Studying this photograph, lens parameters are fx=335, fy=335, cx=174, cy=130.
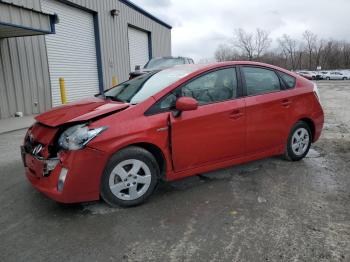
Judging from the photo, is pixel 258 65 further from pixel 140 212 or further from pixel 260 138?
pixel 140 212

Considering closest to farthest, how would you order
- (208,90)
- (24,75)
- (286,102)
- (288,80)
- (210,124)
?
(210,124) → (208,90) → (286,102) → (288,80) → (24,75)

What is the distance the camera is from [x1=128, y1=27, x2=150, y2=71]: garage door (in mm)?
19062

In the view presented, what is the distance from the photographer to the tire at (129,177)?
335 centimetres

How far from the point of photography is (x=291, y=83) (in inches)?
192

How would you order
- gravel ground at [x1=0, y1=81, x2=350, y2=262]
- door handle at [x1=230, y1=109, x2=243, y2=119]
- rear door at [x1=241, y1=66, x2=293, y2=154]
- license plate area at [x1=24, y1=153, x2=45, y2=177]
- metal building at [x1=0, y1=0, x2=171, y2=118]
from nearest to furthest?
gravel ground at [x1=0, y1=81, x2=350, y2=262], license plate area at [x1=24, y1=153, x2=45, y2=177], door handle at [x1=230, y1=109, x2=243, y2=119], rear door at [x1=241, y1=66, x2=293, y2=154], metal building at [x1=0, y1=0, x2=171, y2=118]

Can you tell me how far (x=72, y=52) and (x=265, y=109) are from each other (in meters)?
11.0

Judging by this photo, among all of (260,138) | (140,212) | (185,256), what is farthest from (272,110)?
(185,256)

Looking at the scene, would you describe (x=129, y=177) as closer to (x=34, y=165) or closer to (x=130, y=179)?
(x=130, y=179)

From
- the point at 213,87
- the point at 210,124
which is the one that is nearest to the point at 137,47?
the point at 213,87

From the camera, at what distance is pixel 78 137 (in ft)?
10.5

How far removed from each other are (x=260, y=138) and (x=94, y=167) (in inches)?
89.6

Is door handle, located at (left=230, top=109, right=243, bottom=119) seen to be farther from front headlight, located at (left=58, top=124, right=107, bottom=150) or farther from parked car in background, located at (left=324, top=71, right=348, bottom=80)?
parked car in background, located at (left=324, top=71, right=348, bottom=80)

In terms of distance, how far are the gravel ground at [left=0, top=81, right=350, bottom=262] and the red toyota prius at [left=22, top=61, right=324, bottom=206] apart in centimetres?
27

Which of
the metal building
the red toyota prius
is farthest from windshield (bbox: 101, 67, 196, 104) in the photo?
the metal building
